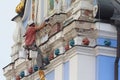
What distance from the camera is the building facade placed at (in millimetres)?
18734

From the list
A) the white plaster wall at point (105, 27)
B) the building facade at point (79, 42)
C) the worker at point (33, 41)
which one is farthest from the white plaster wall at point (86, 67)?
the worker at point (33, 41)

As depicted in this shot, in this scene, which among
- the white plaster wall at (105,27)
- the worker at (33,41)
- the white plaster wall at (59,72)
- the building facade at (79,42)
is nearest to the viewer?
the building facade at (79,42)

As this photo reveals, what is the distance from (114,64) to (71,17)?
1337mm

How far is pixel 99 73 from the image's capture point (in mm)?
18672

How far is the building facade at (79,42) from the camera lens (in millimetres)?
18734

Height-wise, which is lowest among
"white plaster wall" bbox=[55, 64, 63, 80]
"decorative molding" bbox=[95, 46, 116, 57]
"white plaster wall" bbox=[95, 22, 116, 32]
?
"white plaster wall" bbox=[55, 64, 63, 80]

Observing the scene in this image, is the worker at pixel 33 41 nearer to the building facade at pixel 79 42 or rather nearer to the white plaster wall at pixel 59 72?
the building facade at pixel 79 42

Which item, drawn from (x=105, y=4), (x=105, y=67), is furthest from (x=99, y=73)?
(x=105, y=4)

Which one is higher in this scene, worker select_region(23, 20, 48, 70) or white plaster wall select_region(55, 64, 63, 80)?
worker select_region(23, 20, 48, 70)

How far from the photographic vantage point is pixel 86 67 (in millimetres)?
18703

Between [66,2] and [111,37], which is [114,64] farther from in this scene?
[66,2]

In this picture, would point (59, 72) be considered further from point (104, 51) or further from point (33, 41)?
point (33, 41)

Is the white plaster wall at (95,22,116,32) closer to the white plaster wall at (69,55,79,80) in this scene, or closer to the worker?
the white plaster wall at (69,55,79,80)

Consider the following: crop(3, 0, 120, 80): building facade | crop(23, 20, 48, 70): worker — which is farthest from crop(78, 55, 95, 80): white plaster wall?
crop(23, 20, 48, 70): worker
